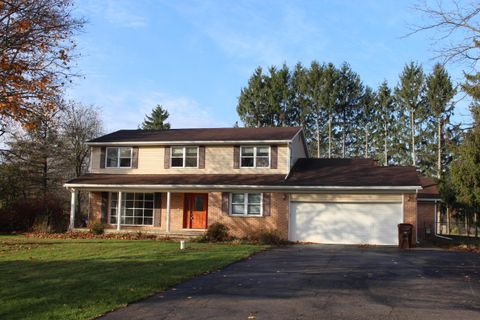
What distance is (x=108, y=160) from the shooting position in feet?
94.5

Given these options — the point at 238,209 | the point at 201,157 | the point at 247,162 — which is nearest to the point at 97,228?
the point at 201,157

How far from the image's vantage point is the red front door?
26.5m

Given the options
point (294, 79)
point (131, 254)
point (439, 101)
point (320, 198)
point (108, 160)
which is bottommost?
point (131, 254)

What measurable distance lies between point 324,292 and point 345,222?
528 inches

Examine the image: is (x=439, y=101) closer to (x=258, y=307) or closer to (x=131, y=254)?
(x=131, y=254)

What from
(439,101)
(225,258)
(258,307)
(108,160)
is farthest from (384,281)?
(439,101)

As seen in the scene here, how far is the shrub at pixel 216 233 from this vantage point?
2294cm

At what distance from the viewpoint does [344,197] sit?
76.4 feet

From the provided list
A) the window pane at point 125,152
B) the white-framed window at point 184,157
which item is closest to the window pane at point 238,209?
the white-framed window at point 184,157

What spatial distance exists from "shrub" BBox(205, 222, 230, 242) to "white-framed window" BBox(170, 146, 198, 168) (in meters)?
5.10

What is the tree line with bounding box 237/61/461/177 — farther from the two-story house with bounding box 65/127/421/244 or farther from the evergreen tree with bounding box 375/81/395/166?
the two-story house with bounding box 65/127/421/244

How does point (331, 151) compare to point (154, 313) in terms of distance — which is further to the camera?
point (331, 151)

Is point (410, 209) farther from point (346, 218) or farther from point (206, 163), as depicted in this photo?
point (206, 163)

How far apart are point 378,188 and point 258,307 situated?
14.9 meters
